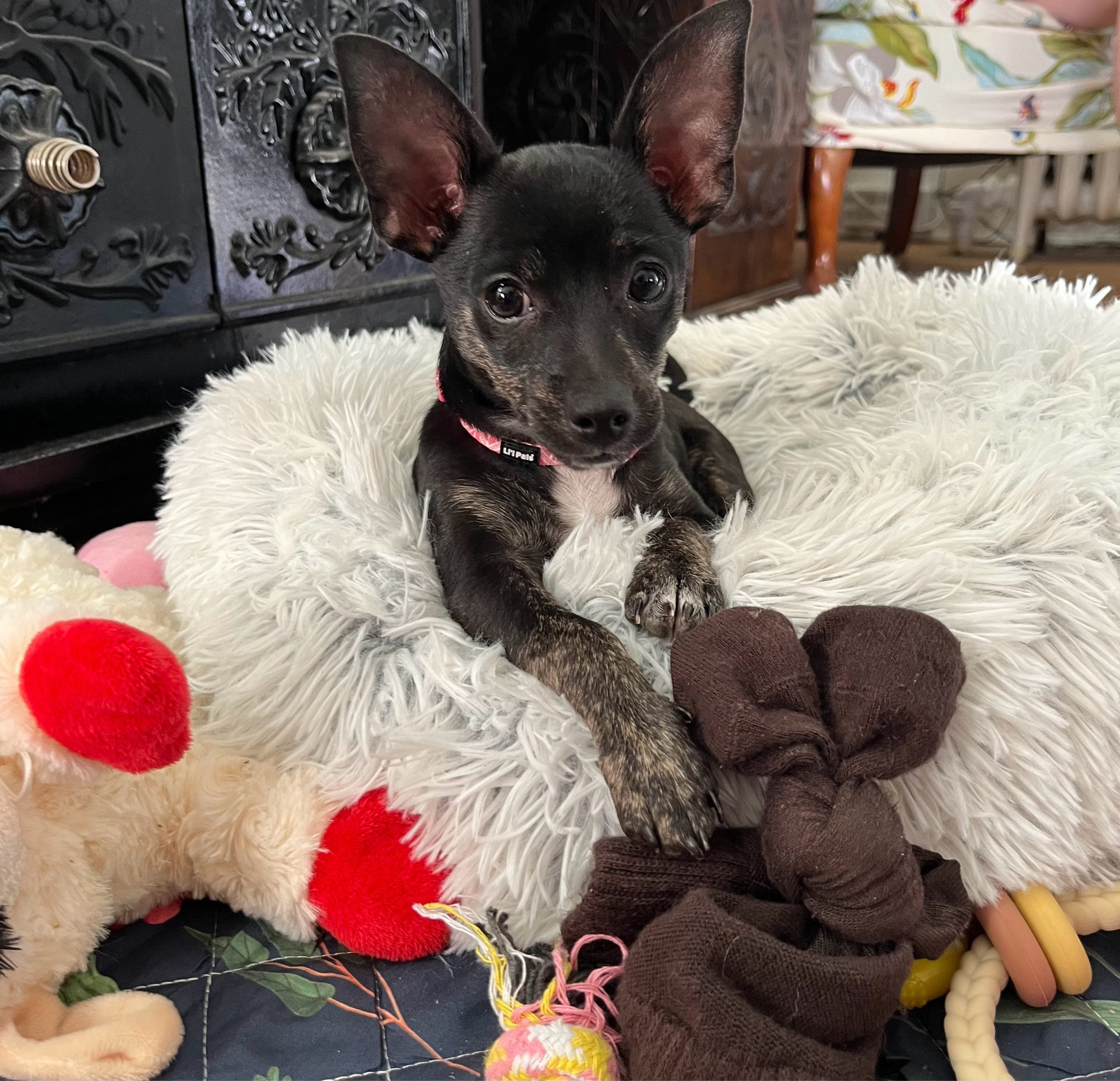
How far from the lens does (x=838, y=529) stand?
1.32m

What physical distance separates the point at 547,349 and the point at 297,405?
651 mm

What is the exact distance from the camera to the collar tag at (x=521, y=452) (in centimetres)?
147

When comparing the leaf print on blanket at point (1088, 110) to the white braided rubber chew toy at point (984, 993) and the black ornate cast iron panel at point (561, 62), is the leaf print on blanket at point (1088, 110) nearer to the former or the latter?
the black ornate cast iron panel at point (561, 62)

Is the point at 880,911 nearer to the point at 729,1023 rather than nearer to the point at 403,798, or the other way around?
the point at 729,1023

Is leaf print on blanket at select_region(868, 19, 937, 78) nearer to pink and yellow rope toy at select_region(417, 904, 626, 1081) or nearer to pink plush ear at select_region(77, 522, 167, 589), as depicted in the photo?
pink plush ear at select_region(77, 522, 167, 589)

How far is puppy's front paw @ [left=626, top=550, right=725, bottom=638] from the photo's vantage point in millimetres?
1237

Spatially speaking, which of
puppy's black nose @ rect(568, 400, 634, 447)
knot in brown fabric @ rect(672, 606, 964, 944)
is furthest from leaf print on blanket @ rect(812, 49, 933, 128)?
knot in brown fabric @ rect(672, 606, 964, 944)

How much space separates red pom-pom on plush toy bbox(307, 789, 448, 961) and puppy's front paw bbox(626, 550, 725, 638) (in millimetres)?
382

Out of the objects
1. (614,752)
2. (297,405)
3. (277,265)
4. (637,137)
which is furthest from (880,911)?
(277,265)

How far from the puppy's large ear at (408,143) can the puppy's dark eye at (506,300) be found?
166mm

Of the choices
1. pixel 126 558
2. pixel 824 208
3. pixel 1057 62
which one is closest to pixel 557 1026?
pixel 126 558

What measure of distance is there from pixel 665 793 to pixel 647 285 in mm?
729

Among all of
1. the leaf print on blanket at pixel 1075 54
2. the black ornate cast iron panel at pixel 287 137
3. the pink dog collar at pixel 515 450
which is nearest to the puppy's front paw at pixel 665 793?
the pink dog collar at pixel 515 450

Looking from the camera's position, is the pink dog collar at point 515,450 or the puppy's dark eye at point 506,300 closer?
the puppy's dark eye at point 506,300
